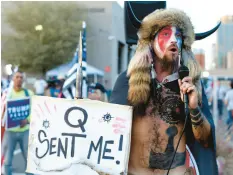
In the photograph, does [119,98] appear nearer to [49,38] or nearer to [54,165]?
[54,165]

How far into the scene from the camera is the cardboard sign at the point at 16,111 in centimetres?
634

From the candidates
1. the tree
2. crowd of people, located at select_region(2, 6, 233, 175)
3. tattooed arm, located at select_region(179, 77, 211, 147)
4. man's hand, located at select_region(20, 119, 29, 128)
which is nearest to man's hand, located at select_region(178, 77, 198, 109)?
tattooed arm, located at select_region(179, 77, 211, 147)

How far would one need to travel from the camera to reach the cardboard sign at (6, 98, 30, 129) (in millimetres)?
6337

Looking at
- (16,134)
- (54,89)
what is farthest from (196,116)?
(54,89)

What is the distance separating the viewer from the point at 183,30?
276 centimetres

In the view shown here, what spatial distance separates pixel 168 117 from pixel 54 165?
74 centimetres

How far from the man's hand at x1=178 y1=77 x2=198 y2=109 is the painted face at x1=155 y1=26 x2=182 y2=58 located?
0.27m

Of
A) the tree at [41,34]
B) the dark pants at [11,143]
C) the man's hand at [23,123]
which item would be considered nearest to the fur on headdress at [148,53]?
the man's hand at [23,123]

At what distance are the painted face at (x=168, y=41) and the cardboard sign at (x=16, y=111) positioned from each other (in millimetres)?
4001

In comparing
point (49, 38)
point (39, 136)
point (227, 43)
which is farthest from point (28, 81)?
point (39, 136)

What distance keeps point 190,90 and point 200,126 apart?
25cm

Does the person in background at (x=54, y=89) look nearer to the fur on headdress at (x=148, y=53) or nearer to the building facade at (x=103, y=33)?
the fur on headdress at (x=148, y=53)

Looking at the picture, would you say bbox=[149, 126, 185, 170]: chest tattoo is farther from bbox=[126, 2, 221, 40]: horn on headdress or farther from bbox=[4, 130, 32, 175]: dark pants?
bbox=[4, 130, 32, 175]: dark pants

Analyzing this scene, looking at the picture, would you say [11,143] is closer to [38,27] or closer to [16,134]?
[16,134]
